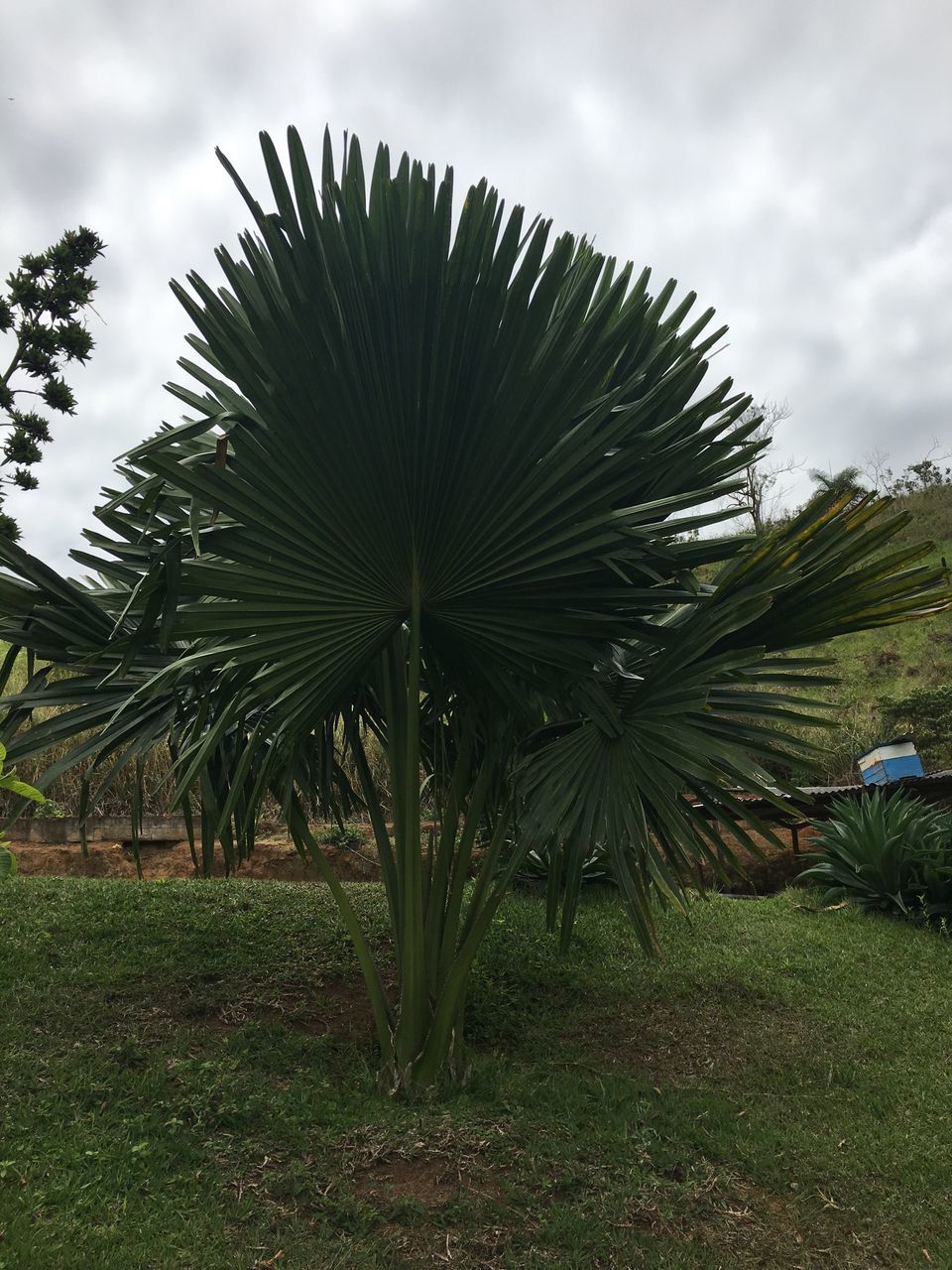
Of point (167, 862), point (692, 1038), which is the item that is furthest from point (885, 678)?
point (692, 1038)

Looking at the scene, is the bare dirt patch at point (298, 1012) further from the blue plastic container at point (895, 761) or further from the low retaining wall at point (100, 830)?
the blue plastic container at point (895, 761)

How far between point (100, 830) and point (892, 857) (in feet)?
23.4

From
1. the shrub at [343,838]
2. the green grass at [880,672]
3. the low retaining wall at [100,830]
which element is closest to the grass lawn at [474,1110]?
the low retaining wall at [100,830]

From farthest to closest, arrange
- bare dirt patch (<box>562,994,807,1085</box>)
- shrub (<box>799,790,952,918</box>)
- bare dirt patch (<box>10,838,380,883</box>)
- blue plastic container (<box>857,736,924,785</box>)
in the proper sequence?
1. blue plastic container (<box>857,736,924,785</box>)
2. bare dirt patch (<box>10,838,380,883</box>)
3. shrub (<box>799,790,952,918</box>)
4. bare dirt patch (<box>562,994,807,1085</box>)

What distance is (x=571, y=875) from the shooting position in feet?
11.7

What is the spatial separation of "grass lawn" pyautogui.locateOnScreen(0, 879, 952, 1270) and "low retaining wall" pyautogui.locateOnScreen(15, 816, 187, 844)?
2690mm

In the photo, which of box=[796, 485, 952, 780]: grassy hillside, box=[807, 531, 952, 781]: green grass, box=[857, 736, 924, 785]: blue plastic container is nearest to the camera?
box=[857, 736, 924, 785]: blue plastic container

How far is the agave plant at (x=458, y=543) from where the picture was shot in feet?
11.4

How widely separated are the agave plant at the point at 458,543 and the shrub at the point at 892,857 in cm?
414

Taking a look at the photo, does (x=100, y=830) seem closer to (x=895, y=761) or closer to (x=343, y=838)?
(x=343, y=838)

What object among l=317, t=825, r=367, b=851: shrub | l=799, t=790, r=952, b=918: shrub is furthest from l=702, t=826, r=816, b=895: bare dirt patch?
l=317, t=825, r=367, b=851: shrub

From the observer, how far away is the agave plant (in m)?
3.48

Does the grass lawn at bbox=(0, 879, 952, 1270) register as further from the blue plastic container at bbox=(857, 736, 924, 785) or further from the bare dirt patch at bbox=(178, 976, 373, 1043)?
the blue plastic container at bbox=(857, 736, 924, 785)

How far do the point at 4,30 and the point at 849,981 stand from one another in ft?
23.5
